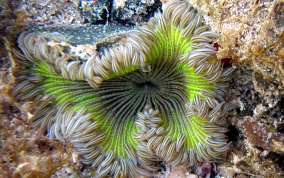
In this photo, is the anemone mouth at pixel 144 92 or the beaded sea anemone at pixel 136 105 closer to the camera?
the beaded sea anemone at pixel 136 105

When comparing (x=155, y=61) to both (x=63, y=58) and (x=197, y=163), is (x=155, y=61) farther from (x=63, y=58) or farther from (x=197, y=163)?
(x=197, y=163)

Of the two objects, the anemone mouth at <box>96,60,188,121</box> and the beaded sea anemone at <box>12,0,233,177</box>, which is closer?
the beaded sea anemone at <box>12,0,233,177</box>

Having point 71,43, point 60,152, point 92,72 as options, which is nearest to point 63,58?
point 71,43

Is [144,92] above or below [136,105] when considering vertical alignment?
above
